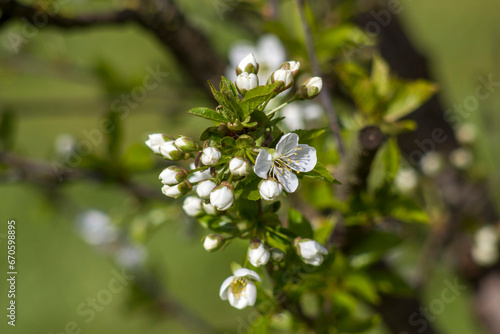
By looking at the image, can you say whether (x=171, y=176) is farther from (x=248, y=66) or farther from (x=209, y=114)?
(x=248, y=66)

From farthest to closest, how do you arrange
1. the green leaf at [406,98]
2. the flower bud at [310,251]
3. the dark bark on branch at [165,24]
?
the dark bark on branch at [165,24], the green leaf at [406,98], the flower bud at [310,251]

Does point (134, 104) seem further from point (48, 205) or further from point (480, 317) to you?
point (480, 317)

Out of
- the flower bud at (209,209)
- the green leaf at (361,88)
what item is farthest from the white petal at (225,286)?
the green leaf at (361,88)

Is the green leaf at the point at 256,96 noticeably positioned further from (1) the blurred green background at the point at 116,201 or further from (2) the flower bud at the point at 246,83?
(1) the blurred green background at the point at 116,201

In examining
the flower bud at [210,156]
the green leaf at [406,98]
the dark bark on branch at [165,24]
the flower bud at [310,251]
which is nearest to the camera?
the flower bud at [210,156]

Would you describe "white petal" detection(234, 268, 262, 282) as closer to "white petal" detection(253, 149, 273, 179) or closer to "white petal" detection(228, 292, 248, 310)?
"white petal" detection(228, 292, 248, 310)

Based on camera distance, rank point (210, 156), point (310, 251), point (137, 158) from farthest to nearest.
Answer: point (137, 158) < point (310, 251) < point (210, 156)

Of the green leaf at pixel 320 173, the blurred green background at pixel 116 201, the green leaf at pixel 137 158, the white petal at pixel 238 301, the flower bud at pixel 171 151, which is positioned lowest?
the blurred green background at pixel 116 201

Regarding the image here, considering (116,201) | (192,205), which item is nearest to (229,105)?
(192,205)

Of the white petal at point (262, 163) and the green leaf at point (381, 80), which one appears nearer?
the white petal at point (262, 163)
